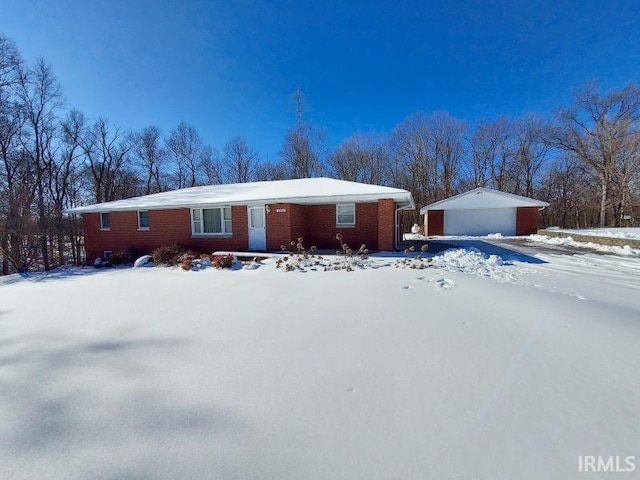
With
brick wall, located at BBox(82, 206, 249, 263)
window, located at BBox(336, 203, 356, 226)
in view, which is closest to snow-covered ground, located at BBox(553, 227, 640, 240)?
window, located at BBox(336, 203, 356, 226)

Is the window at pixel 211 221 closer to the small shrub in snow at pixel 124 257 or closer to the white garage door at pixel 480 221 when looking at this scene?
the small shrub in snow at pixel 124 257

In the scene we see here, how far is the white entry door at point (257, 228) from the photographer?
13.0 m

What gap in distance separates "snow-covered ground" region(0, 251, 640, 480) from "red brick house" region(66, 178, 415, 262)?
6.91 m

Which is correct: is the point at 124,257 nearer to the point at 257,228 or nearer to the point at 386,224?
the point at 257,228

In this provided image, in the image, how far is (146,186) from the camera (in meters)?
32.1

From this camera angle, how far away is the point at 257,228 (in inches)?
519

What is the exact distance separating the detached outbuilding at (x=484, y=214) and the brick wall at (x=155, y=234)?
697 inches

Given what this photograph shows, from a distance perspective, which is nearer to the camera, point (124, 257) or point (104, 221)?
point (124, 257)

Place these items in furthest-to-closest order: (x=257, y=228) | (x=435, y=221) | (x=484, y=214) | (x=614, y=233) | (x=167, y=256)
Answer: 1. (x=435, y=221)
2. (x=484, y=214)
3. (x=614, y=233)
4. (x=257, y=228)
5. (x=167, y=256)

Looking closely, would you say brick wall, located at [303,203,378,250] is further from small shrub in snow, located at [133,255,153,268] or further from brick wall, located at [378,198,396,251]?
small shrub in snow, located at [133,255,153,268]

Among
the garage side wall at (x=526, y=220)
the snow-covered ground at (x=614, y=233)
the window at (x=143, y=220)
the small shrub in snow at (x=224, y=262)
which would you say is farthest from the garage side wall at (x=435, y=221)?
the window at (x=143, y=220)

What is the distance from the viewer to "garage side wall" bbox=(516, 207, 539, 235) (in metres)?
23.0

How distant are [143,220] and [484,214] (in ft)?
82.7

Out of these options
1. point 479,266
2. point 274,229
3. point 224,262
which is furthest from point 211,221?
point 479,266
